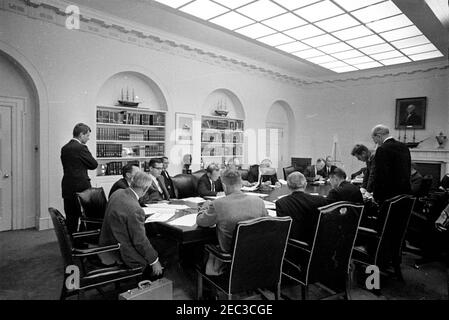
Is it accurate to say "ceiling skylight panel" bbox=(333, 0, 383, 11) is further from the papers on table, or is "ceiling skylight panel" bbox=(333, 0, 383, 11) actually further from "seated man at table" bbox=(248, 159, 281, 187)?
the papers on table

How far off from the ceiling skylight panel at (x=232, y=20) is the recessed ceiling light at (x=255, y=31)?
0.15 meters

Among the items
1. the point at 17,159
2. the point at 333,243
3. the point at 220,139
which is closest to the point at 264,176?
the point at 220,139

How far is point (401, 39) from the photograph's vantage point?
603 cm

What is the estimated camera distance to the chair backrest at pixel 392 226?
2.72 m

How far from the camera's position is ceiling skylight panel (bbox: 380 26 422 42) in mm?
5523

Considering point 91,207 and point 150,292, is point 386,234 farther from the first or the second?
point 91,207

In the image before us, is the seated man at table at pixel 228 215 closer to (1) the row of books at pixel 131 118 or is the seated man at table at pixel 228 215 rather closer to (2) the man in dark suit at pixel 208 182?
(2) the man in dark suit at pixel 208 182

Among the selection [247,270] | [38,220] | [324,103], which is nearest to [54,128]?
[38,220]

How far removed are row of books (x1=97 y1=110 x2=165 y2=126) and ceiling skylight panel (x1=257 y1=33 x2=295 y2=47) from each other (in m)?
2.47

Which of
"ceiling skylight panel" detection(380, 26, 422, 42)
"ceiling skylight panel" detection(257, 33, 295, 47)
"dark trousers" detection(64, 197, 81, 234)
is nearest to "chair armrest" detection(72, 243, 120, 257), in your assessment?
"dark trousers" detection(64, 197, 81, 234)

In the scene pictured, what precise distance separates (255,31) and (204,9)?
4.08 ft

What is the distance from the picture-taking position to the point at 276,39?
614 centimetres

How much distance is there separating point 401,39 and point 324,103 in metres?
3.24

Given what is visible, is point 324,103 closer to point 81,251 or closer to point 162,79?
point 162,79
